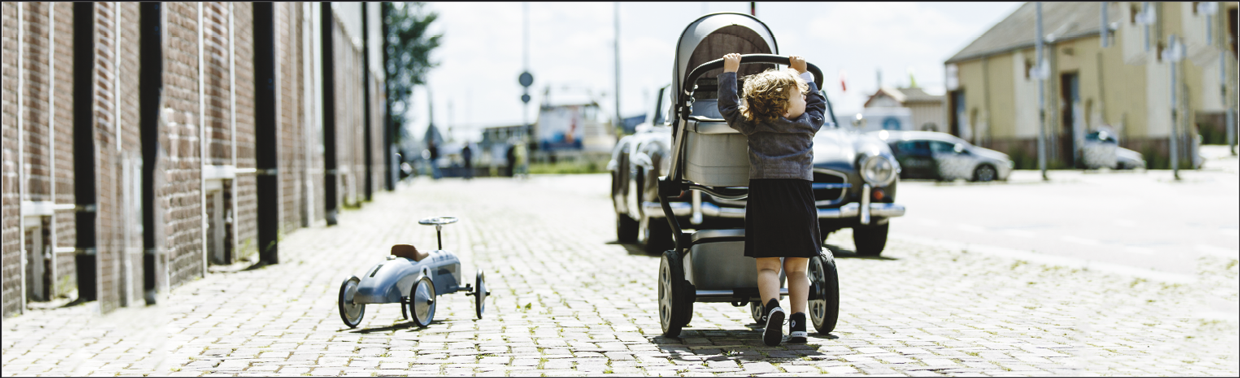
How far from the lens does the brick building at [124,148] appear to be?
5957 millimetres

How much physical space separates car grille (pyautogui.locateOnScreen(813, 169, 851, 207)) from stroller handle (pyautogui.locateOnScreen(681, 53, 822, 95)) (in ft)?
14.4

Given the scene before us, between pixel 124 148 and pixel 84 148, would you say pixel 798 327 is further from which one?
pixel 84 148

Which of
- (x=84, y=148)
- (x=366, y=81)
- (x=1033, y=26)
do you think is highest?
(x=1033, y=26)

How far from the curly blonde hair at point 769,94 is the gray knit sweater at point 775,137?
31 millimetres

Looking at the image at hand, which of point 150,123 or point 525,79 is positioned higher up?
point 525,79

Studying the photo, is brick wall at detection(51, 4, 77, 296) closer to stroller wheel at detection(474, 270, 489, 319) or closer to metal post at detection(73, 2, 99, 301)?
metal post at detection(73, 2, 99, 301)

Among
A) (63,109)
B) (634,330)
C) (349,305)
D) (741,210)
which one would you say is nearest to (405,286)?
(349,305)

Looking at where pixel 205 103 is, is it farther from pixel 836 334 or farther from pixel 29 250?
pixel 836 334

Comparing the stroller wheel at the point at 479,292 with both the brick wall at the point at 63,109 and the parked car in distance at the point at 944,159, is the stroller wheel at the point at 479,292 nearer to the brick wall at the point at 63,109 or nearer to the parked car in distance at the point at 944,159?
the brick wall at the point at 63,109

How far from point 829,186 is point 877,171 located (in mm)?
438

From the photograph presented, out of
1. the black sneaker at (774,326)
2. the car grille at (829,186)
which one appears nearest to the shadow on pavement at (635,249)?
the car grille at (829,186)

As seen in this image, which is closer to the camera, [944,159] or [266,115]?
[266,115]

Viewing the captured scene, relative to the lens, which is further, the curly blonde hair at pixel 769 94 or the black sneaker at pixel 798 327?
the black sneaker at pixel 798 327

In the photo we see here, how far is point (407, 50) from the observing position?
61688 millimetres
